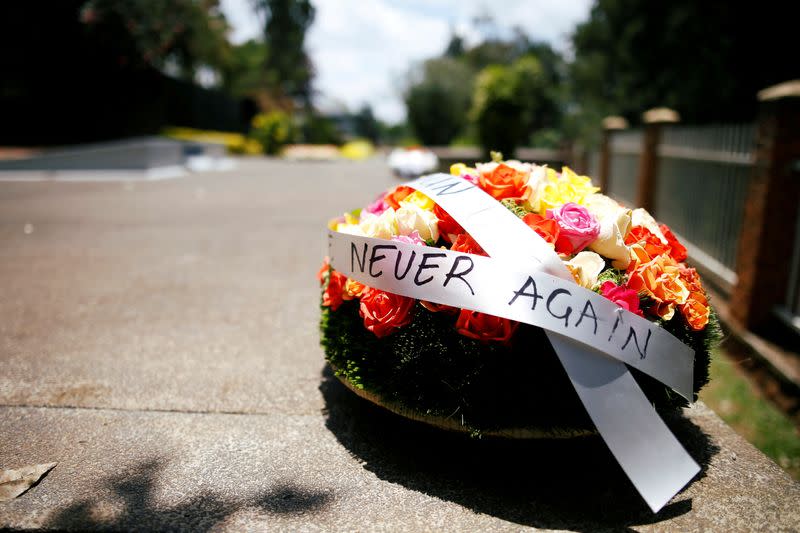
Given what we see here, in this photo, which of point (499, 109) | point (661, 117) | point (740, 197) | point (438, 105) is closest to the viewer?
point (740, 197)

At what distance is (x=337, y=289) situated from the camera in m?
2.48

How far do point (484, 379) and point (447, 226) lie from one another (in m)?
0.65

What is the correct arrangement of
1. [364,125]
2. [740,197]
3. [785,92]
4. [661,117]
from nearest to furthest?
[785,92]
[740,197]
[661,117]
[364,125]

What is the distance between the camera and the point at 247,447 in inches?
91.0

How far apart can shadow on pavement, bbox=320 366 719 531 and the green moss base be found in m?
0.19

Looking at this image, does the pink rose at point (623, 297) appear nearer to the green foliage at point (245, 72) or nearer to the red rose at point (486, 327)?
the red rose at point (486, 327)

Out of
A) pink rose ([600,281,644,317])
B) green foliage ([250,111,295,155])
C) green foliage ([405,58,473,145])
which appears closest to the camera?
pink rose ([600,281,644,317])

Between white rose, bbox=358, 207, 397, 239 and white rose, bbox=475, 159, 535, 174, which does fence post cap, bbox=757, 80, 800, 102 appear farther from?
white rose, bbox=358, 207, 397, 239

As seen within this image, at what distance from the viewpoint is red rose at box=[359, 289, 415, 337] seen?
2084mm

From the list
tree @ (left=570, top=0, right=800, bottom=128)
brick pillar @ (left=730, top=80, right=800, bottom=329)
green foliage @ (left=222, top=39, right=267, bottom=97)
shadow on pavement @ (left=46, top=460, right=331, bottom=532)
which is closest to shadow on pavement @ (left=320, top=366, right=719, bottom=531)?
shadow on pavement @ (left=46, top=460, right=331, bottom=532)

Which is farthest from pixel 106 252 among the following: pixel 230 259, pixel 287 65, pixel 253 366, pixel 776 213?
pixel 287 65

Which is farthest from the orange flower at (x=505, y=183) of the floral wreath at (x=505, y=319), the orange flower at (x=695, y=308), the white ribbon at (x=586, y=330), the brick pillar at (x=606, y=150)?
the brick pillar at (x=606, y=150)

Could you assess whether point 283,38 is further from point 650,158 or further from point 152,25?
point 650,158

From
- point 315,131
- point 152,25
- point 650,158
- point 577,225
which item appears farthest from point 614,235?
point 315,131
